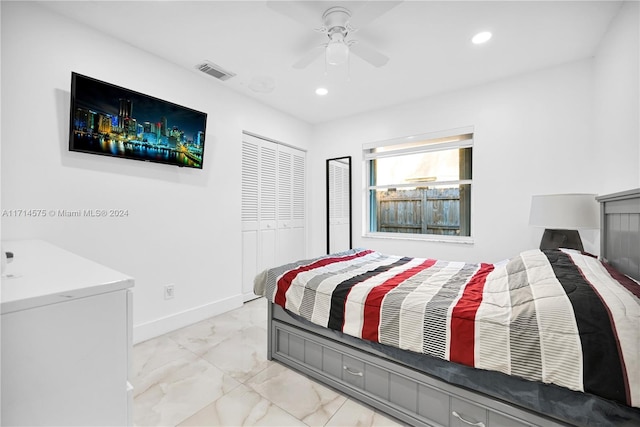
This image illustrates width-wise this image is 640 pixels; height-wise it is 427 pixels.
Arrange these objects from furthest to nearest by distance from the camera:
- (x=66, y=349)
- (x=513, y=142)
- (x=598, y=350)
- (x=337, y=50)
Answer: (x=513, y=142)
(x=337, y=50)
(x=598, y=350)
(x=66, y=349)

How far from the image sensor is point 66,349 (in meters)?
0.76

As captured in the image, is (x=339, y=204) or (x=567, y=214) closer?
(x=567, y=214)

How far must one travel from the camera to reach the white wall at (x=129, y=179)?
6.49 feet

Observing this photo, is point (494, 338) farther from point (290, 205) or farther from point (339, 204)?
point (290, 205)

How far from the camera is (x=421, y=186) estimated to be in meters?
3.87

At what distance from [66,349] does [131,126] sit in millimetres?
2199

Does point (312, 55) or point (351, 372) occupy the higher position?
point (312, 55)

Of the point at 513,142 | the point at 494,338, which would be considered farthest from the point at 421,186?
the point at 494,338

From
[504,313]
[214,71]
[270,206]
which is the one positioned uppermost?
[214,71]

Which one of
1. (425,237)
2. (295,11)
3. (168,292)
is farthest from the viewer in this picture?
(425,237)

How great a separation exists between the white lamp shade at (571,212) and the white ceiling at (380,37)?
1332 millimetres

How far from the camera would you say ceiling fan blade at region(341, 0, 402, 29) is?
5.40 ft

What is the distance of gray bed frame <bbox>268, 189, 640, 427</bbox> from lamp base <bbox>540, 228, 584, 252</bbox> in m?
0.62

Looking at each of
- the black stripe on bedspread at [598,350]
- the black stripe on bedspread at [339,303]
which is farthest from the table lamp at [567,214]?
the black stripe on bedspread at [339,303]
